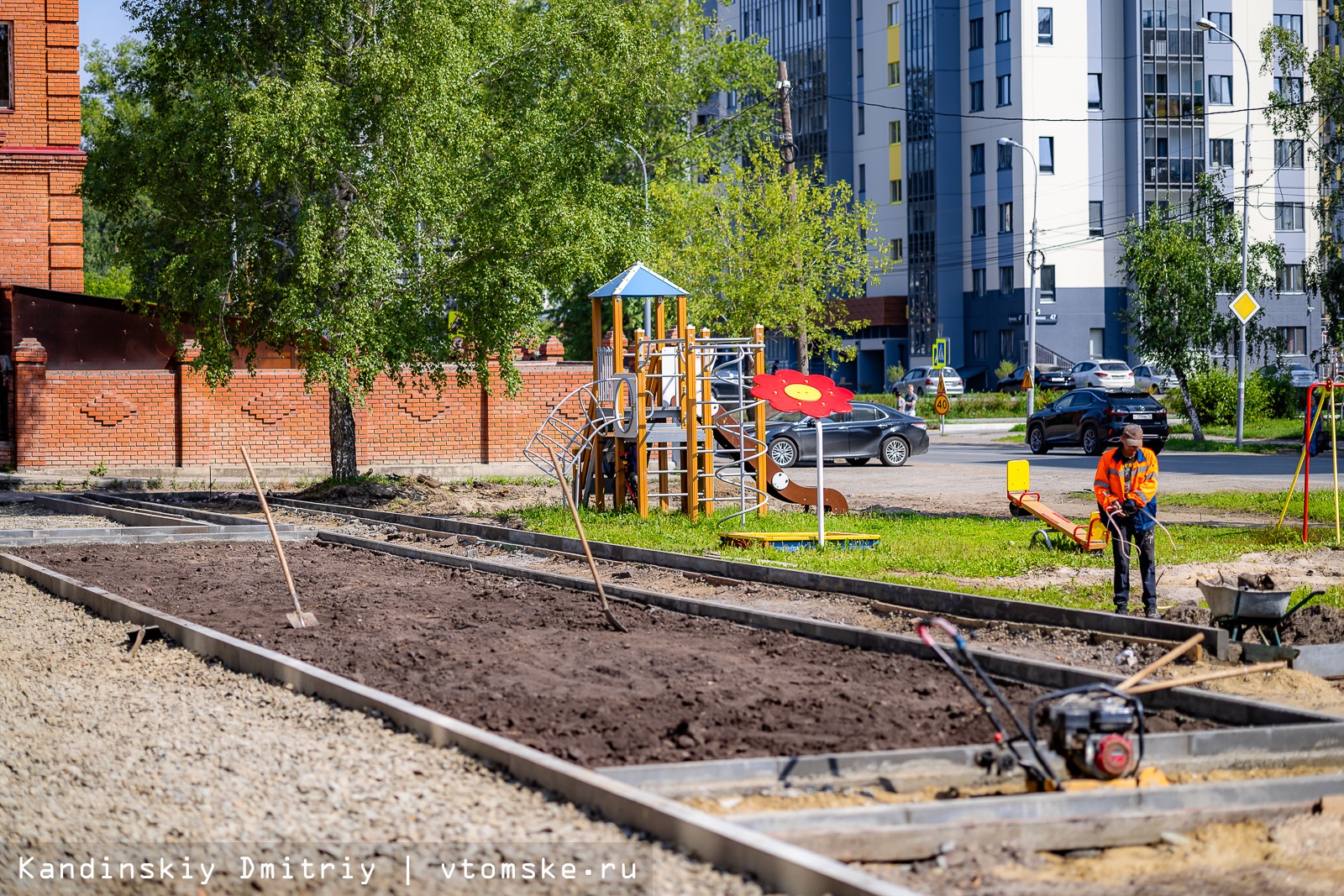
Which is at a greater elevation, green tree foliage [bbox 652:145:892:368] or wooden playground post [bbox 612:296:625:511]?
green tree foliage [bbox 652:145:892:368]

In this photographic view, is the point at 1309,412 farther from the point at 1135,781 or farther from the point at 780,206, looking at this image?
the point at 780,206

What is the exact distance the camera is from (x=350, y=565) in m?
15.6

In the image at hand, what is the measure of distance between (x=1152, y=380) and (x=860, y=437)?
33.1m

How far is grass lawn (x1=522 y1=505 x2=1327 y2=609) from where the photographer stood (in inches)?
510

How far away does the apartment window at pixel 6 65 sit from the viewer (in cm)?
3228

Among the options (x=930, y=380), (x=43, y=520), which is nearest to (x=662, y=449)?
(x=43, y=520)

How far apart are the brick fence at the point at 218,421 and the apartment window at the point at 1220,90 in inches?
2093

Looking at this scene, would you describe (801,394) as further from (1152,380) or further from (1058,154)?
(1058,154)

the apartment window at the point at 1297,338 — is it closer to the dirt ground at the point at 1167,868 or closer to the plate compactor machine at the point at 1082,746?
the plate compactor machine at the point at 1082,746

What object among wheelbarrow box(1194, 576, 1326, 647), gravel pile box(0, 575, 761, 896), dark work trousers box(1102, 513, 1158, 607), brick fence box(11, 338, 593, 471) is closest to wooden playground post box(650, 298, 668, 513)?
dark work trousers box(1102, 513, 1158, 607)

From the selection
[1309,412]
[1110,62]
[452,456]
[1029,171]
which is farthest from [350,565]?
[1110,62]

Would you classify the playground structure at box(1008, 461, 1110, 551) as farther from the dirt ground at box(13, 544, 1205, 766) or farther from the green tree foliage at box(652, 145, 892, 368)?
the green tree foliage at box(652, 145, 892, 368)

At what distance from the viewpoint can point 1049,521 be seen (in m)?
15.2

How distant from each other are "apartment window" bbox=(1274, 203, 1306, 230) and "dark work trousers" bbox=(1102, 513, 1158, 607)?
→ 67.0m
